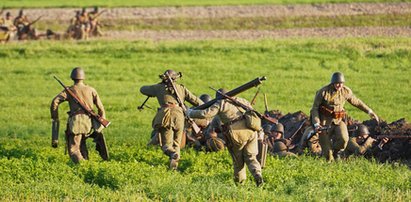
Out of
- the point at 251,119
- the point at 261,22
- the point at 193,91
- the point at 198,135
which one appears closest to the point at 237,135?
the point at 251,119

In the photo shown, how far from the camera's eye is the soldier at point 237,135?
2139cm

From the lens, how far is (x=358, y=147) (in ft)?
85.4

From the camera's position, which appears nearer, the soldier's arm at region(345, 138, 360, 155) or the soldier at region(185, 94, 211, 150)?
the soldier's arm at region(345, 138, 360, 155)

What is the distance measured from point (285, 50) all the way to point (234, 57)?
74.8 inches

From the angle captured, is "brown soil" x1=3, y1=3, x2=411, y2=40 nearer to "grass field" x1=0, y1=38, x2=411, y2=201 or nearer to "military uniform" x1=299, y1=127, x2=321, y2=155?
"grass field" x1=0, y1=38, x2=411, y2=201

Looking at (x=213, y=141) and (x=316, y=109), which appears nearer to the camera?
(x=316, y=109)

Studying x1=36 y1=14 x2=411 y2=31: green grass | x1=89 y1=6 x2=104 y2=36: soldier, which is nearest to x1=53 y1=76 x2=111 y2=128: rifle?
x1=36 y1=14 x2=411 y2=31: green grass

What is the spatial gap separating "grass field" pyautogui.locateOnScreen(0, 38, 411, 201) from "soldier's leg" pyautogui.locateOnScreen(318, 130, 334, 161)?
122cm

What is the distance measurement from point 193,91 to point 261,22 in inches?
635

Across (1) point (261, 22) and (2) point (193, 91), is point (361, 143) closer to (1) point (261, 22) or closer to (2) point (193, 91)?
(2) point (193, 91)

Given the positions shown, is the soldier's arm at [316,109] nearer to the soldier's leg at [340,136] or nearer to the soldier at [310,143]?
the soldier's leg at [340,136]

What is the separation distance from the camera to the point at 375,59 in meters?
41.8

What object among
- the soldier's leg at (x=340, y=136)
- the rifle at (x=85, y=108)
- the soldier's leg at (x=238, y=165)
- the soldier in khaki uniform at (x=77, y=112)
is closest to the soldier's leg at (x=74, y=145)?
the soldier in khaki uniform at (x=77, y=112)

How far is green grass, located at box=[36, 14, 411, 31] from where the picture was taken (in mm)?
52000
